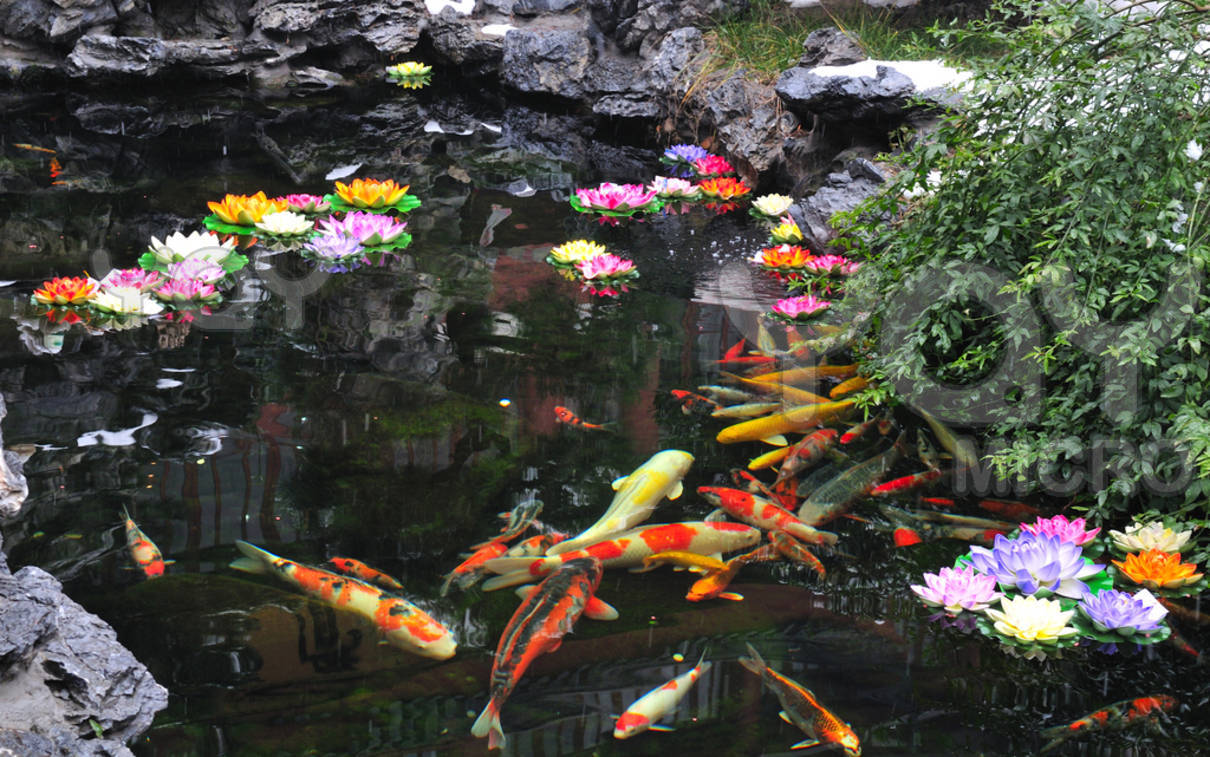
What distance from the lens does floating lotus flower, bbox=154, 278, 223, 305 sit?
3076mm

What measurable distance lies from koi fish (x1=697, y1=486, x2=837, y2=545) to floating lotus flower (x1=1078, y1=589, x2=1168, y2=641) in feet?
1.75

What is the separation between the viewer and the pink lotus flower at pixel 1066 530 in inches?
81.0

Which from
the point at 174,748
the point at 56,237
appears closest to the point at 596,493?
the point at 174,748

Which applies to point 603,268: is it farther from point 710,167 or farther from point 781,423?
point 710,167

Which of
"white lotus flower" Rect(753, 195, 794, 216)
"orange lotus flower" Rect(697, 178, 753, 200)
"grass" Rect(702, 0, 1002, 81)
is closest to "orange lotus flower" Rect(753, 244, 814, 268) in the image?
"white lotus flower" Rect(753, 195, 794, 216)

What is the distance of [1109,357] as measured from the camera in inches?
85.8

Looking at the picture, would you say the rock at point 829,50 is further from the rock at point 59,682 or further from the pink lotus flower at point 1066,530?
the rock at point 59,682

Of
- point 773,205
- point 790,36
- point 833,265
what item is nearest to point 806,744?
point 833,265

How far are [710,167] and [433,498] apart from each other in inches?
121

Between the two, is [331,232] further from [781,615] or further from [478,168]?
[781,615]

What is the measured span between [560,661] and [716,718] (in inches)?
11.7

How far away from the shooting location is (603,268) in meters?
3.49

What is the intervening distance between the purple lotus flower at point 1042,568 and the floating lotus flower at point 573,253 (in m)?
1.97

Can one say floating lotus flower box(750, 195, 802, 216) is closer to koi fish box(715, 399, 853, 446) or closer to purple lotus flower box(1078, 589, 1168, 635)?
koi fish box(715, 399, 853, 446)
